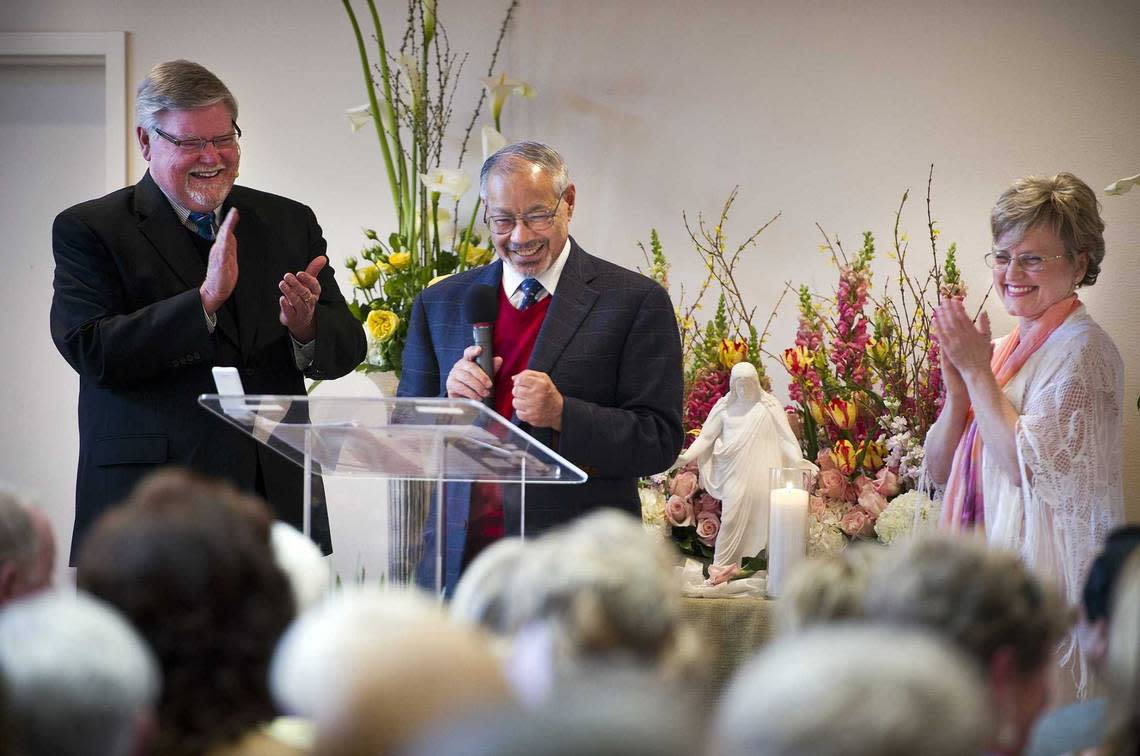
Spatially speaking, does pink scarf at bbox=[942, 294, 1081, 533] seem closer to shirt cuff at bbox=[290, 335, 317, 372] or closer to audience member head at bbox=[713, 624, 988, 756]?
shirt cuff at bbox=[290, 335, 317, 372]

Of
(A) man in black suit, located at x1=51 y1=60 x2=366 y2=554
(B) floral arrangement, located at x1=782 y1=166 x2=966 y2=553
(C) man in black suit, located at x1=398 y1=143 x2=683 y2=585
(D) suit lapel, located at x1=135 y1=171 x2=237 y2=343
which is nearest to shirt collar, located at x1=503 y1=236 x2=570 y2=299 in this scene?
(C) man in black suit, located at x1=398 y1=143 x2=683 y2=585

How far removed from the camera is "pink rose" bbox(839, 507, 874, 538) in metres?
3.72

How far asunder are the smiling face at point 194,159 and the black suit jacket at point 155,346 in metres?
0.08

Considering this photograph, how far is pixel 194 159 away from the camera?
3.09 m

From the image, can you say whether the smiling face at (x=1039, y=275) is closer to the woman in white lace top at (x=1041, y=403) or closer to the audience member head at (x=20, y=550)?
the woman in white lace top at (x=1041, y=403)

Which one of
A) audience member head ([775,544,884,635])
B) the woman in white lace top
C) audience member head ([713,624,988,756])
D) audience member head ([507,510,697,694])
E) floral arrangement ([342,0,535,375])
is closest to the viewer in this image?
audience member head ([713,624,988,756])

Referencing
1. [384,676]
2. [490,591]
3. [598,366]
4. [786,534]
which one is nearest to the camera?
[384,676]

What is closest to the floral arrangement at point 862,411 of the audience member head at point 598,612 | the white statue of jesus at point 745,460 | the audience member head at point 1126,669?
the white statue of jesus at point 745,460

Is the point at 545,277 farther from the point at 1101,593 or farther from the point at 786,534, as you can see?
the point at 1101,593

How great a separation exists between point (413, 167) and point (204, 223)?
1.50 metres

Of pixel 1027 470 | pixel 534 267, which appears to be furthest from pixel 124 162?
pixel 1027 470

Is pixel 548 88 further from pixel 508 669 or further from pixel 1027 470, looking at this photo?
pixel 508 669

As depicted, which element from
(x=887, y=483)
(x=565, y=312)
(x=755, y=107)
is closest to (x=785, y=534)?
(x=887, y=483)

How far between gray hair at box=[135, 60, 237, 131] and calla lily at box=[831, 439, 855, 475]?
74.9 inches
